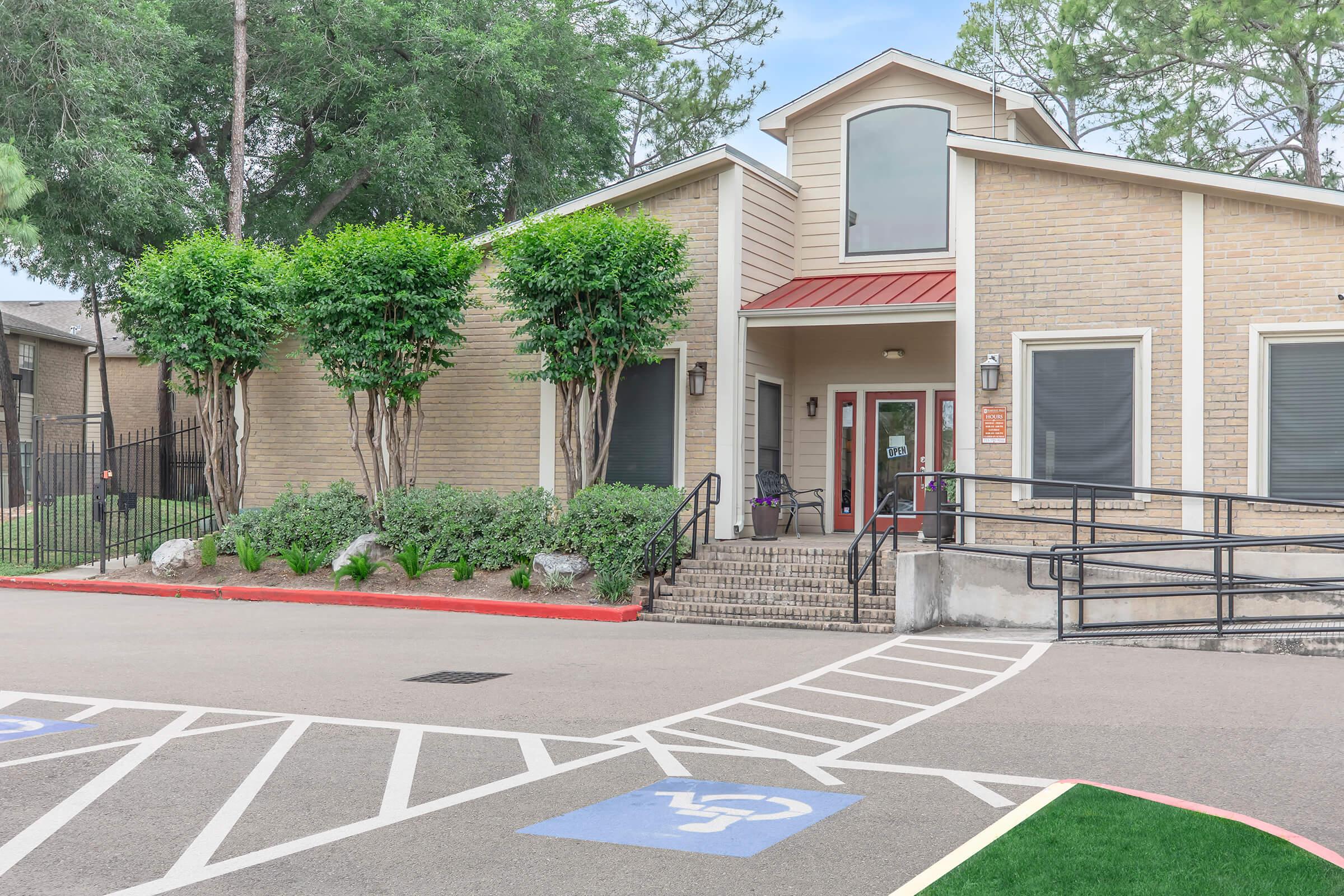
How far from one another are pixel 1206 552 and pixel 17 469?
77.7 ft

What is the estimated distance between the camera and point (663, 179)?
16.7 metres

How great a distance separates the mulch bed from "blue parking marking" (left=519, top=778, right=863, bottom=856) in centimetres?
843

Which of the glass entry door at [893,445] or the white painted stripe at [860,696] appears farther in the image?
the glass entry door at [893,445]

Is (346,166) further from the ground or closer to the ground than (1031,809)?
further from the ground

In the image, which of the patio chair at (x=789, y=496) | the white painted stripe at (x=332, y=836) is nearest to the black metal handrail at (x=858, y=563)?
the patio chair at (x=789, y=496)

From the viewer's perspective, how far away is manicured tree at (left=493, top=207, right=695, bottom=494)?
605 inches

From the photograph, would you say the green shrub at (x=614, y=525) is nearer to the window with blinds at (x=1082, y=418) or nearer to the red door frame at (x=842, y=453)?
the red door frame at (x=842, y=453)

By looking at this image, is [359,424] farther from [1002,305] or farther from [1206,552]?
[1206,552]

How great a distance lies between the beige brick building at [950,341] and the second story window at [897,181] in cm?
4

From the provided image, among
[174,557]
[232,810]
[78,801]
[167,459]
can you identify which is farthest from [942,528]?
[167,459]

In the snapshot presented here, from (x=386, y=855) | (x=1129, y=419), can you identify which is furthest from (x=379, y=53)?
(x=386, y=855)

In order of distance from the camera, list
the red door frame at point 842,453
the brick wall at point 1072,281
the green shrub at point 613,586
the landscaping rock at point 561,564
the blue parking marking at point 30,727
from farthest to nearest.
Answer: the red door frame at point 842,453 < the landscaping rock at point 561,564 < the brick wall at point 1072,281 < the green shrub at point 613,586 < the blue parking marking at point 30,727

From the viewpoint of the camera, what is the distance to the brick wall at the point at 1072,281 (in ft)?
47.1

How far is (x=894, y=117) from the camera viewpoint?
59.1 feet
